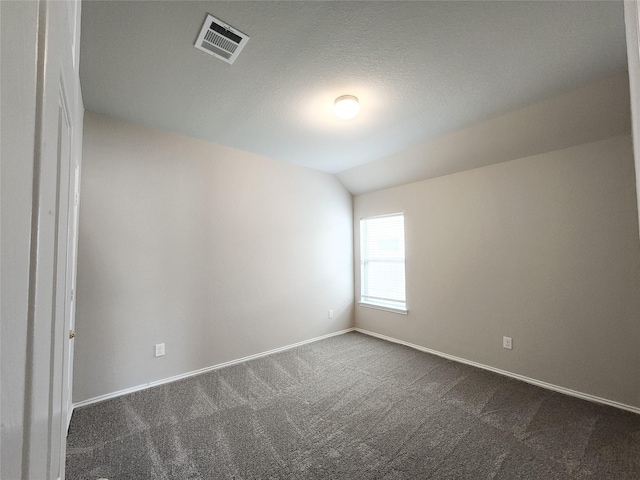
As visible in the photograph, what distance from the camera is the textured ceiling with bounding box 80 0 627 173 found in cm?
144

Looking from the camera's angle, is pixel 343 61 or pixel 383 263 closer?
pixel 343 61

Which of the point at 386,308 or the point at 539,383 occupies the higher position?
the point at 386,308

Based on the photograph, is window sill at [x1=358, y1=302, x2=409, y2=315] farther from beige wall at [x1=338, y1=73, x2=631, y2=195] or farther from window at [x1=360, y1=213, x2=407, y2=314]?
beige wall at [x1=338, y1=73, x2=631, y2=195]

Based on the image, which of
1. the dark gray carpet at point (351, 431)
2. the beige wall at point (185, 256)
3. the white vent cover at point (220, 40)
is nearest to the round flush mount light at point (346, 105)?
the white vent cover at point (220, 40)

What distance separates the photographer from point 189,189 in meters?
2.89

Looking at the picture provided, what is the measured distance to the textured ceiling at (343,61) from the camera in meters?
1.44

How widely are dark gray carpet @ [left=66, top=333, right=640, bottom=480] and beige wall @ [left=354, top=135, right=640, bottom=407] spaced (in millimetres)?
311

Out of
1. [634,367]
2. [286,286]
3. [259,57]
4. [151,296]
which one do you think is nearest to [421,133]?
[259,57]

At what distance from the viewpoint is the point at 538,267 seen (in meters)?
2.69

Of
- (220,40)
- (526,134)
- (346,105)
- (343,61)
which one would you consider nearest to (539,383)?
(526,134)

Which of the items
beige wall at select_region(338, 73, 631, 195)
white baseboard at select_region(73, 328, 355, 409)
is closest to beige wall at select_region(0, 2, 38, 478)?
white baseboard at select_region(73, 328, 355, 409)

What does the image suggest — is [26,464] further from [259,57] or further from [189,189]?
[189,189]

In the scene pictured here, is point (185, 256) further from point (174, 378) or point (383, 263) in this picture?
point (383, 263)

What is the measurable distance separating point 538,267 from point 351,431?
2.35 metres
